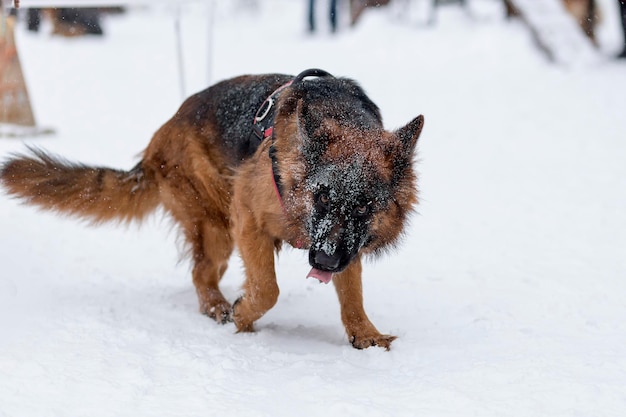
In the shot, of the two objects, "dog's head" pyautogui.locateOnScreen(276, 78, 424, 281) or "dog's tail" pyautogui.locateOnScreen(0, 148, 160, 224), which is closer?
"dog's head" pyautogui.locateOnScreen(276, 78, 424, 281)

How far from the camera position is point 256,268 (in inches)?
162

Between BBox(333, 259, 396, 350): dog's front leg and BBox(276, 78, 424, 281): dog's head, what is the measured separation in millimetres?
426

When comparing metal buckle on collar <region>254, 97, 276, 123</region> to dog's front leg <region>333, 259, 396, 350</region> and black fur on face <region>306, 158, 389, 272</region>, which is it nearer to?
black fur on face <region>306, 158, 389, 272</region>

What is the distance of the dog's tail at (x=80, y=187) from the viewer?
4.59m

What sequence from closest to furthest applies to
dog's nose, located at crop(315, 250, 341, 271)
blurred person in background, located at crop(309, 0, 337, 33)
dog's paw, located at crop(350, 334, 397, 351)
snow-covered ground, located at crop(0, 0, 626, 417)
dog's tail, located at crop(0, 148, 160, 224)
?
snow-covered ground, located at crop(0, 0, 626, 417), dog's nose, located at crop(315, 250, 341, 271), dog's paw, located at crop(350, 334, 397, 351), dog's tail, located at crop(0, 148, 160, 224), blurred person in background, located at crop(309, 0, 337, 33)

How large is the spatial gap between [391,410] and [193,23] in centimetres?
2553

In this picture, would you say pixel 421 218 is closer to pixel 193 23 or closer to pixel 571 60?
pixel 571 60

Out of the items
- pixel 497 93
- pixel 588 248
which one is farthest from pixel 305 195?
pixel 497 93

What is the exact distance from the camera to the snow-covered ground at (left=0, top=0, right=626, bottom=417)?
3.15 meters

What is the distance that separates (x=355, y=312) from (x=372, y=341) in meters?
0.22

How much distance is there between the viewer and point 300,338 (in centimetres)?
427

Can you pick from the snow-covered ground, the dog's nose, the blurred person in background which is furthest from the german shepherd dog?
the blurred person in background

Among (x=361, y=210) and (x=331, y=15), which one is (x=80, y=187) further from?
(x=331, y=15)

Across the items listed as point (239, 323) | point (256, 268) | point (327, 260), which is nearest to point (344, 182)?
point (327, 260)
